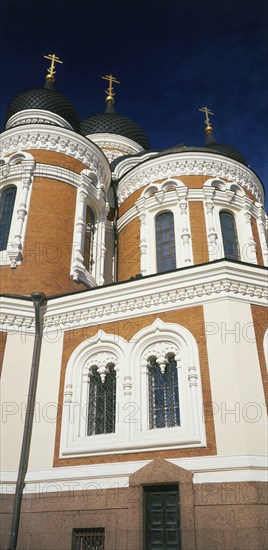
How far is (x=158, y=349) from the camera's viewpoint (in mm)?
9117

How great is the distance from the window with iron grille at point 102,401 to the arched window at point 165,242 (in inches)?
175

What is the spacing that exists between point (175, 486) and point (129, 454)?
3.18 feet

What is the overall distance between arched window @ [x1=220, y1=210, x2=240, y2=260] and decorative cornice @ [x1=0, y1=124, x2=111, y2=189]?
173 inches

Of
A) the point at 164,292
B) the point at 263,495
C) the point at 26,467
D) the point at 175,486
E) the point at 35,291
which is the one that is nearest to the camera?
the point at 263,495

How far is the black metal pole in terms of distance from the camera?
26.8 ft

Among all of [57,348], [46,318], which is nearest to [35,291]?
[46,318]

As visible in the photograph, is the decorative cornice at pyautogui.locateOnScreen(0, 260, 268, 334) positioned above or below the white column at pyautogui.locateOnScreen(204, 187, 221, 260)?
below

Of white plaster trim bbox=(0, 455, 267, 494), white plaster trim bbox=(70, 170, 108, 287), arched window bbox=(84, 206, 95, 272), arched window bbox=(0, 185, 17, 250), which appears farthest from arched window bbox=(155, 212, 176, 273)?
white plaster trim bbox=(0, 455, 267, 494)

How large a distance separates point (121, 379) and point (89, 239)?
580 cm

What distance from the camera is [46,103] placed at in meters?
15.8

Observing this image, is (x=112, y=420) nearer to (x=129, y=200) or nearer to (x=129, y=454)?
(x=129, y=454)

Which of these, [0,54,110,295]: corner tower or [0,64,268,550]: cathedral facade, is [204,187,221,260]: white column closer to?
[0,64,268,550]: cathedral facade

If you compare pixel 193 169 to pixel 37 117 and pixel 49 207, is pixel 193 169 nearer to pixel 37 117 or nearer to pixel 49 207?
pixel 49 207

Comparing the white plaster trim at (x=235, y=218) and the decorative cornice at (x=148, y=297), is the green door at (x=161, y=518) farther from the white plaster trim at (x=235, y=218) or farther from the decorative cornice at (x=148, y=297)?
the white plaster trim at (x=235, y=218)
